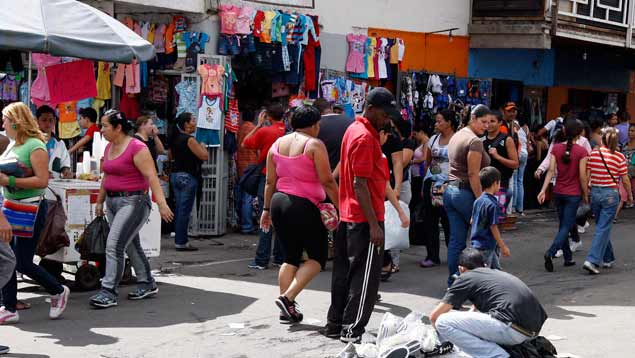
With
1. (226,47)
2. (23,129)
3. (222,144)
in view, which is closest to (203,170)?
(222,144)

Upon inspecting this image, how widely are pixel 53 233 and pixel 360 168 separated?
3251mm

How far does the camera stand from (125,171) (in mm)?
8617

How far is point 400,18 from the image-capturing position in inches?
675

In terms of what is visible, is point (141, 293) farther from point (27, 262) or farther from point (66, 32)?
point (66, 32)

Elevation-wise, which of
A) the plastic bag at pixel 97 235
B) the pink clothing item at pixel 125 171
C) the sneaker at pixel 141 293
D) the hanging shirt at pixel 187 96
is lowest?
the sneaker at pixel 141 293

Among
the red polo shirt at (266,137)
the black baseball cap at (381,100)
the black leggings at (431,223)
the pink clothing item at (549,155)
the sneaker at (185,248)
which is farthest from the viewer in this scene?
the sneaker at (185,248)

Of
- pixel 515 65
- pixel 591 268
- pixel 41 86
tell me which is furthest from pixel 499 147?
pixel 515 65

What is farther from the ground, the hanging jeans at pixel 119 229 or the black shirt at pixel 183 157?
the black shirt at pixel 183 157

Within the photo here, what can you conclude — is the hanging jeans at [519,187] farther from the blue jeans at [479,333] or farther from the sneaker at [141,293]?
the blue jeans at [479,333]

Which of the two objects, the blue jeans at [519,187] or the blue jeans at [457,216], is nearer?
the blue jeans at [457,216]

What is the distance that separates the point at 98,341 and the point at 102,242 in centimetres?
168

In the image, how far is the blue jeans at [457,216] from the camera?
30.7 ft

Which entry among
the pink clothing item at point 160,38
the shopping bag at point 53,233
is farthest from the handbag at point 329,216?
the pink clothing item at point 160,38

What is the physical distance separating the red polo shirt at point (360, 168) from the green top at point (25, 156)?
2.53 metres
